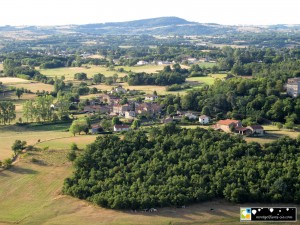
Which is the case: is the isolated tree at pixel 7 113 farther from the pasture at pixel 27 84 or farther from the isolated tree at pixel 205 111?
the isolated tree at pixel 205 111

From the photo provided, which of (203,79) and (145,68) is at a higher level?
(203,79)

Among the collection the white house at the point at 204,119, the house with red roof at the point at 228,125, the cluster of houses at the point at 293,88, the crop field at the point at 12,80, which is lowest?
the crop field at the point at 12,80

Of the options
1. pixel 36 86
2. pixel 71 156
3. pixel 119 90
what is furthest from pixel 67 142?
pixel 36 86

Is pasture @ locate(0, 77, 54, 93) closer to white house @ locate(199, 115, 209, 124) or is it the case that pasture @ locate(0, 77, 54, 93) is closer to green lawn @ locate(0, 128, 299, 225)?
white house @ locate(199, 115, 209, 124)

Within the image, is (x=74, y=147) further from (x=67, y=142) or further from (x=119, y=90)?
(x=119, y=90)

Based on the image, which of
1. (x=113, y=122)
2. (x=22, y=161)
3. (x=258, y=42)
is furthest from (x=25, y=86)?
(x=258, y=42)
